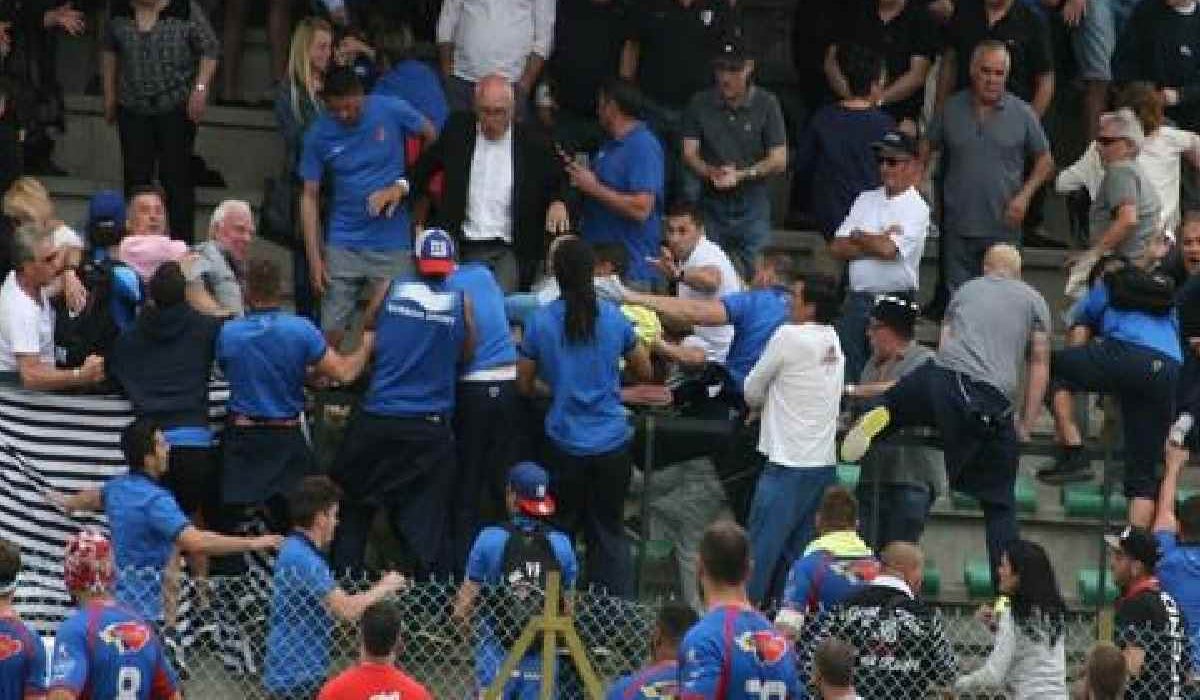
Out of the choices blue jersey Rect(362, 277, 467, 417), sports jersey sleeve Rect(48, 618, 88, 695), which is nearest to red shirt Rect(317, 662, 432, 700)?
sports jersey sleeve Rect(48, 618, 88, 695)

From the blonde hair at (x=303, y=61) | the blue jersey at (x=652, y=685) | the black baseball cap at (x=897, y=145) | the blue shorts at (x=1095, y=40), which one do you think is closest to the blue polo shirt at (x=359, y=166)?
the blonde hair at (x=303, y=61)

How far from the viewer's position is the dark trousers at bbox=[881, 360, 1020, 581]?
2122 cm

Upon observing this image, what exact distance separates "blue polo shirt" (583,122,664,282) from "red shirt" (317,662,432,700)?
5.98m

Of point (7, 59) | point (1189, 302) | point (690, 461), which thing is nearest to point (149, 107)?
point (7, 59)

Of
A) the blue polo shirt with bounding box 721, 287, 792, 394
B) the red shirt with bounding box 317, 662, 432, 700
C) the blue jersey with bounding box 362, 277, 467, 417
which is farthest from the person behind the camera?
the blue polo shirt with bounding box 721, 287, 792, 394

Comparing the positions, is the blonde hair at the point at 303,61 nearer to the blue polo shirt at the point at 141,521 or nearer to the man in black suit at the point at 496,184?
the man in black suit at the point at 496,184

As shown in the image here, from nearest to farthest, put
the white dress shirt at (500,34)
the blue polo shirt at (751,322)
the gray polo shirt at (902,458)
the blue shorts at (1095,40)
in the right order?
the gray polo shirt at (902,458)
the blue polo shirt at (751,322)
the white dress shirt at (500,34)
the blue shorts at (1095,40)

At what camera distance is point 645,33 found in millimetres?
Result: 24469

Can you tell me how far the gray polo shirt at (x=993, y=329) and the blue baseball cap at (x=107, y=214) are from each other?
4314mm

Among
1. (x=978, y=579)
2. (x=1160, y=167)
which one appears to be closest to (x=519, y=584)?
(x=978, y=579)

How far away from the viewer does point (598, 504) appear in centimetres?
2097

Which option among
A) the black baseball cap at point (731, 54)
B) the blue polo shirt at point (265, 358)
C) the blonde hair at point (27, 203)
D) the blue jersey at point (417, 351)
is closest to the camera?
the blue polo shirt at point (265, 358)

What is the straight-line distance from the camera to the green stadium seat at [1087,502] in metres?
21.9

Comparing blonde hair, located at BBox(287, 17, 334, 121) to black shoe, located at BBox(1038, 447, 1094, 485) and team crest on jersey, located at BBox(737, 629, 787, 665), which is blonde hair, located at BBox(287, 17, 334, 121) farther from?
team crest on jersey, located at BBox(737, 629, 787, 665)
